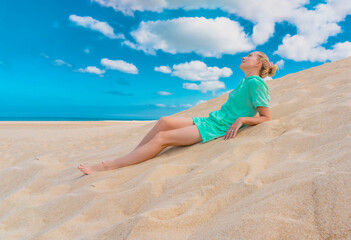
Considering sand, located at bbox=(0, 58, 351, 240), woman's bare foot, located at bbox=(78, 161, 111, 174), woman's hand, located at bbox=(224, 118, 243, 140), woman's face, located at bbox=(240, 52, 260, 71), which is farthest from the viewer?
woman's face, located at bbox=(240, 52, 260, 71)

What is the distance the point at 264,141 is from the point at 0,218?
238cm

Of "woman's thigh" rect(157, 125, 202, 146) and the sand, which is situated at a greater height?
"woman's thigh" rect(157, 125, 202, 146)

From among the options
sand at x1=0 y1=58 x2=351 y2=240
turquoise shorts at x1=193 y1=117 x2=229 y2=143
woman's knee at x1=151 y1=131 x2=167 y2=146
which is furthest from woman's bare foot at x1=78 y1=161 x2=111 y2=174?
turquoise shorts at x1=193 y1=117 x2=229 y2=143

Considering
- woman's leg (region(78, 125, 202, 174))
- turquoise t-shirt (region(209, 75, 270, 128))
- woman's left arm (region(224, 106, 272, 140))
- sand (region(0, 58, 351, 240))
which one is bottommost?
sand (region(0, 58, 351, 240))

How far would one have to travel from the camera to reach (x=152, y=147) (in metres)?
2.75

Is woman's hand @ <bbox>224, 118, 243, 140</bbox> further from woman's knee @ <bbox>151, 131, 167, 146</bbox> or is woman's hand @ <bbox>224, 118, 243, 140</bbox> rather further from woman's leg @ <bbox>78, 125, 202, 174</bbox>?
woman's knee @ <bbox>151, 131, 167, 146</bbox>

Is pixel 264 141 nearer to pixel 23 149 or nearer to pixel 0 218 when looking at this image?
pixel 0 218

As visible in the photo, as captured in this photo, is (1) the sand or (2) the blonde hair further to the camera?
(2) the blonde hair

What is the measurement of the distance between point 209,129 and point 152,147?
68 cm

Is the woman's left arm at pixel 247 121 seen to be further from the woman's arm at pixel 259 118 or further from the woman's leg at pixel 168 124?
Answer: the woman's leg at pixel 168 124

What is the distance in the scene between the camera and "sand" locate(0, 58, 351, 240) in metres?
1.13

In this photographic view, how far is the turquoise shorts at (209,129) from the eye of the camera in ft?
9.04

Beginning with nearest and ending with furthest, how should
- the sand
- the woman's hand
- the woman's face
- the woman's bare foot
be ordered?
the sand, the woman's hand, the woman's bare foot, the woman's face

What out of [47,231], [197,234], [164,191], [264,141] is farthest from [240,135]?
[47,231]
